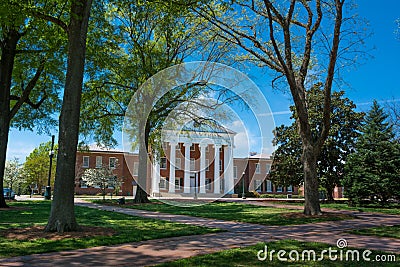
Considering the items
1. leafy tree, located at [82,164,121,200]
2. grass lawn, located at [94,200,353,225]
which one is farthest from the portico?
leafy tree, located at [82,164,121,200]

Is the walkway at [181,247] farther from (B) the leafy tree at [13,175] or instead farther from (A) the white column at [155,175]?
(B) the leafy tree at [13,175]

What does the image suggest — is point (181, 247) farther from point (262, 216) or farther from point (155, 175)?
point (155, 175)

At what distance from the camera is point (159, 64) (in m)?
22.5

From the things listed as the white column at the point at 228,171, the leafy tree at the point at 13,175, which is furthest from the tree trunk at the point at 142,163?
the leafy tree at the point at 13,175

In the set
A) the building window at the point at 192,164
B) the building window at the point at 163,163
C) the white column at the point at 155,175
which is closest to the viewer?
the building window at the point at 192,164

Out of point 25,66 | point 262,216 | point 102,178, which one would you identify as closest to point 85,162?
point 102,178

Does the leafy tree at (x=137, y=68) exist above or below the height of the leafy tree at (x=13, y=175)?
above

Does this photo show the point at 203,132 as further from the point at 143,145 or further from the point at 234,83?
the point at 234,83

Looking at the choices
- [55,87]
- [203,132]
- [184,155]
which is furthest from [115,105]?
[184,155]

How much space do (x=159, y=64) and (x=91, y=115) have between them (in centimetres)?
Result: 555

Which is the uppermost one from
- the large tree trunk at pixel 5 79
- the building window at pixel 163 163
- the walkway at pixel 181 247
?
the large tree trunk at pixel 5 79

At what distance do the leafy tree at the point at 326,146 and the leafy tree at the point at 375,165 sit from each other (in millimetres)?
3710

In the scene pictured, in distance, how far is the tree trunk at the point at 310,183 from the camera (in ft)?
45.9

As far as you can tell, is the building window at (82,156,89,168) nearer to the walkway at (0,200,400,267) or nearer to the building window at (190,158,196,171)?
the building window at (190,158,196,171)
